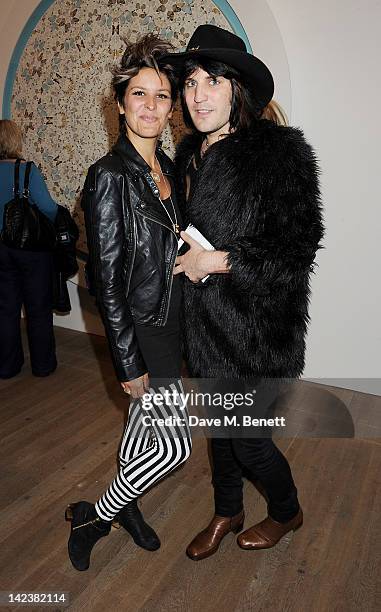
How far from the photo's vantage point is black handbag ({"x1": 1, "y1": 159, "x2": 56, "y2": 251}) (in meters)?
2.75

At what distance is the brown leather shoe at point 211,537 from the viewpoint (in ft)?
5.62

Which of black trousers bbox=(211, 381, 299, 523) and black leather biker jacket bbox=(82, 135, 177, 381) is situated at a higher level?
black leather biker jacket bbox=(82, 135, 177, 381)

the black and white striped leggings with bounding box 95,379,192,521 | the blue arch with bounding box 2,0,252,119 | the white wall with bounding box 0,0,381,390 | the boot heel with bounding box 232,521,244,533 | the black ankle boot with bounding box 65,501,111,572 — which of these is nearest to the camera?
the black and white striped leggings with bounding box 95,379,192,521

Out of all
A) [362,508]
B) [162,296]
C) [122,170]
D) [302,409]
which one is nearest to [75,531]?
[162,296]

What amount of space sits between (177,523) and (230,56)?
169 cm

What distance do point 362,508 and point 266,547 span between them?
50 cm

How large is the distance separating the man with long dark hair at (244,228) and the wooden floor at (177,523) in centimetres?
34

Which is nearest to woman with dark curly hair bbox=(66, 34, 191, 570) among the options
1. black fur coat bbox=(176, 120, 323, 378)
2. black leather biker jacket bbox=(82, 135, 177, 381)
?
black leather biker jacket bbox=(82, 135, 177, 381)

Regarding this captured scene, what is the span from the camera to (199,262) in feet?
4.60

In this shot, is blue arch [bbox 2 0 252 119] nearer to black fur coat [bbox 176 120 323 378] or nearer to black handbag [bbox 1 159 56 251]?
black handbag [bbox 1 159 56 251]

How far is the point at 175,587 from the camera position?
160cm

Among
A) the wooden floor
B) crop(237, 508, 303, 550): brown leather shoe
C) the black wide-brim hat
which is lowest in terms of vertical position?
the wooden floor

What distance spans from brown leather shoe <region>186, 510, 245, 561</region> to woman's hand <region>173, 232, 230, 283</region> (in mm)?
935

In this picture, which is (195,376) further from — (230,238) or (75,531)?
(75,531)
